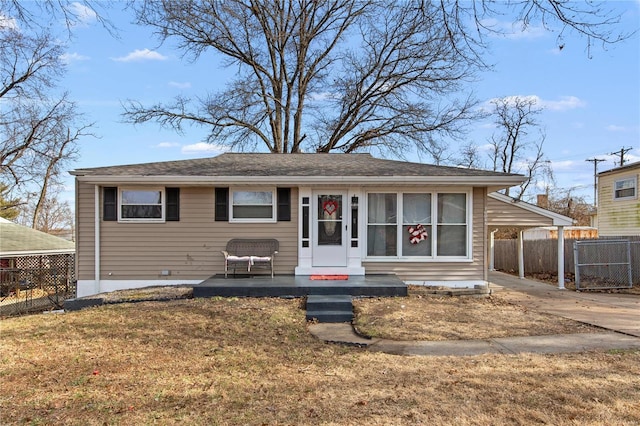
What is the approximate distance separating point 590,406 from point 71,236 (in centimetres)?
4430

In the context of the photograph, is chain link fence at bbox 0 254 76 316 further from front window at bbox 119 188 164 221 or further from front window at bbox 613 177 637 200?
front window at bbox 613 177 637 200

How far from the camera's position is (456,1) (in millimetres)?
4805

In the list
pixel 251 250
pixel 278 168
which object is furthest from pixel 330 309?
pixel 278 168

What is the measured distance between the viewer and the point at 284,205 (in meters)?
9.72

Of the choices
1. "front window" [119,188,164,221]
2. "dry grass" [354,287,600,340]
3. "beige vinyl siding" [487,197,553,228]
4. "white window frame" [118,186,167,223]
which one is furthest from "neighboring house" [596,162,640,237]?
"front window" [119,188,164,221]

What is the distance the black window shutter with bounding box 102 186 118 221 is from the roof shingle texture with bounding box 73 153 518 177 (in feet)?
1.42

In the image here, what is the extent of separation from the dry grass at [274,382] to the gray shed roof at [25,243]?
13299mm

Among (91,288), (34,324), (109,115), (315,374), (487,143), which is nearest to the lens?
(315,374)

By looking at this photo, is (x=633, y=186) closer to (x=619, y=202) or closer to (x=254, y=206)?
(x=619, y=202)

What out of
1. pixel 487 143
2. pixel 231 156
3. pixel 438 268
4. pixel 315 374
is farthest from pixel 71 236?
pixel 315 374

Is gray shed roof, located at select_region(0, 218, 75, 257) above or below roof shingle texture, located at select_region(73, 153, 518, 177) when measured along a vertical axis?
below

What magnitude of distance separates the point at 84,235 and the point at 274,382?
7311 millimetres

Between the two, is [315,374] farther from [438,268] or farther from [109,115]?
[109,115]

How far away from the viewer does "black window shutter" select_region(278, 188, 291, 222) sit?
971cm
